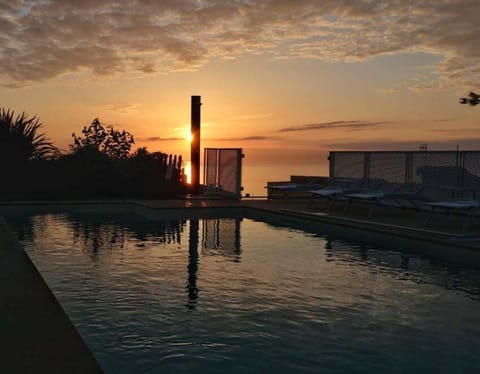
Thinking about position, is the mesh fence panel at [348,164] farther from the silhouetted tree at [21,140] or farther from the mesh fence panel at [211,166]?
the silhouetted tree at [21,140]

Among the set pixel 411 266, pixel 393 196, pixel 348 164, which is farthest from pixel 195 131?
pixel 411 266

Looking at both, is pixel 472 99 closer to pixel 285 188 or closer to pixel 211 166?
pixel 285 188

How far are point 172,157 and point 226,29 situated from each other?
8512mm

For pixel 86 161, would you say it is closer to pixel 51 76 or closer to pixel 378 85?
pixel 51 76

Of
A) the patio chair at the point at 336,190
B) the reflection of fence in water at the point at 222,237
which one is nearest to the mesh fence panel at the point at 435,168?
the patio chair at the point at 336,190

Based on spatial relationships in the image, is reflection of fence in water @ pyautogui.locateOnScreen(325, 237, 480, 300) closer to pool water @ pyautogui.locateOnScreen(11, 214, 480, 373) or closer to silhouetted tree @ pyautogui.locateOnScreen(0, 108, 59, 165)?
pool water @ pyautogui.locateOnScreen(11, 214, 480, 373)

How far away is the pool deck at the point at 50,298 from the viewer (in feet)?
11.1

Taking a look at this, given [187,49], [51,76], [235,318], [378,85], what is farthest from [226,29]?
[235,318]

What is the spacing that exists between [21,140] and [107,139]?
3.99 meters

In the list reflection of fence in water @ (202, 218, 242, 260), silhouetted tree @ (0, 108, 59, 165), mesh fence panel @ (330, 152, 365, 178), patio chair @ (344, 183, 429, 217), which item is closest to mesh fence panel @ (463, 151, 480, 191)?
patio chair @ (344, 183, 429, 217)

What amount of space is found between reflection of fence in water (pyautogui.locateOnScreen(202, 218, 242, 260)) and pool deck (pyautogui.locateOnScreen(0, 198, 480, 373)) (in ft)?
5.38

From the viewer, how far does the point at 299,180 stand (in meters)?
22.2

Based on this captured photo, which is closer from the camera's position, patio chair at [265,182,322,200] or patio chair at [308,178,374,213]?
patio chair at [308,178,374,213]

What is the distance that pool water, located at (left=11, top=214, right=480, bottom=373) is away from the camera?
409cm
